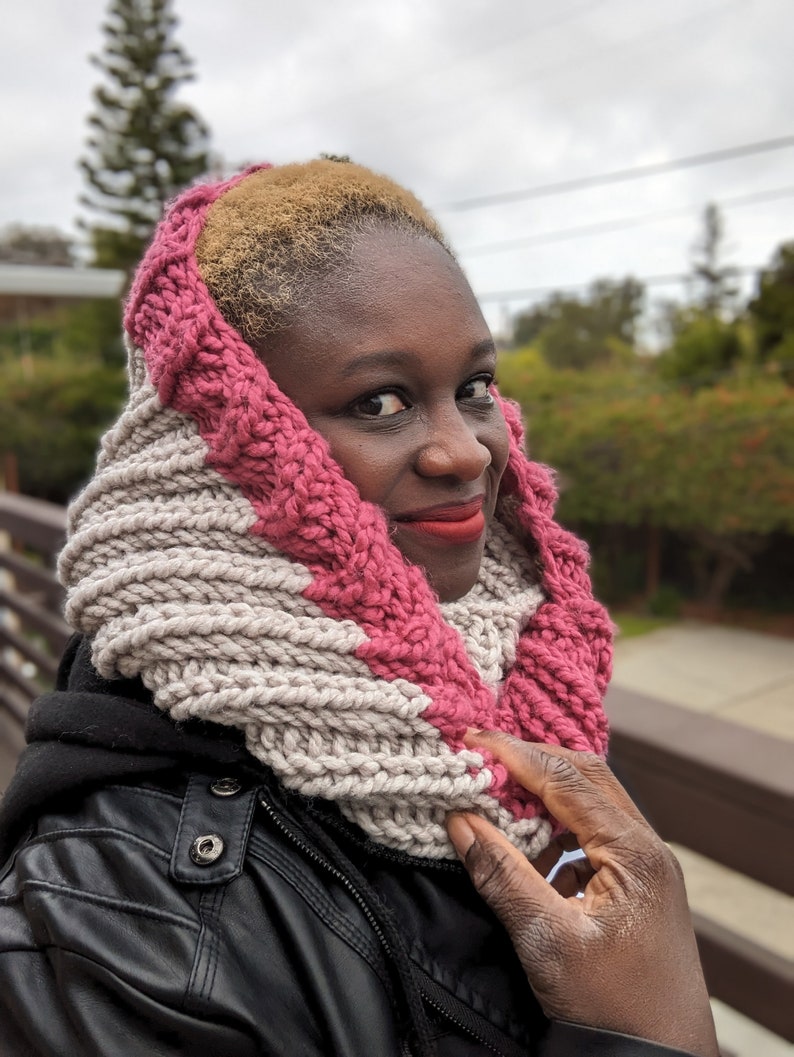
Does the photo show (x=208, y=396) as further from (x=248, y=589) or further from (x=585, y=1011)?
(x=585, y=1011)

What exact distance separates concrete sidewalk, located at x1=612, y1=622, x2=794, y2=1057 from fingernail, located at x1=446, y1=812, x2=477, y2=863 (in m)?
0.96

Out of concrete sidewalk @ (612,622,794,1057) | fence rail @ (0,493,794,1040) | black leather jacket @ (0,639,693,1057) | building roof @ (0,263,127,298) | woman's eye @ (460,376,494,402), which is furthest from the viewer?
building roof @ (0,263,127,298)

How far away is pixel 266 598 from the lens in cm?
95

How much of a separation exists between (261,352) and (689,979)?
0.91 m

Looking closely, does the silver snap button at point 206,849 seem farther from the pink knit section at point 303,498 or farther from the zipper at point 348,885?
the pink knit section at point 303,498

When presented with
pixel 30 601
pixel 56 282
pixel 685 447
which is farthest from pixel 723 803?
pixel 56 282

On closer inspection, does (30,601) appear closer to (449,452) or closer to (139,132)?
(449,452)

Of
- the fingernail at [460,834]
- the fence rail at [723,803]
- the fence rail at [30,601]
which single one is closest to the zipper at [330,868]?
the fingernail at [460,834]

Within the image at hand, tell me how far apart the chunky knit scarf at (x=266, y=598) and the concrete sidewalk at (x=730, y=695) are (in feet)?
3.40

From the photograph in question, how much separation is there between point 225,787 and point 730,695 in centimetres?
918

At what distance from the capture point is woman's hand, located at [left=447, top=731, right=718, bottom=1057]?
2.96ft

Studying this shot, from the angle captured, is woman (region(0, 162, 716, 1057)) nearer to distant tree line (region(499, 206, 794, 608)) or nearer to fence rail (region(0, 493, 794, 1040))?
fence rail (region(0, 493, 794, 1040))

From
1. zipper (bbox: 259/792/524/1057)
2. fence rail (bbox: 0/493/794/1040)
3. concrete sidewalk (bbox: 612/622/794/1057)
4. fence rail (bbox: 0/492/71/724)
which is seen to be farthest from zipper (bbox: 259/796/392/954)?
fence rail (bbox: 0/492/71/724)

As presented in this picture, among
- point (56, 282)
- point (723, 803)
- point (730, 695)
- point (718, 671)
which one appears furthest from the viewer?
point (56, 282)
